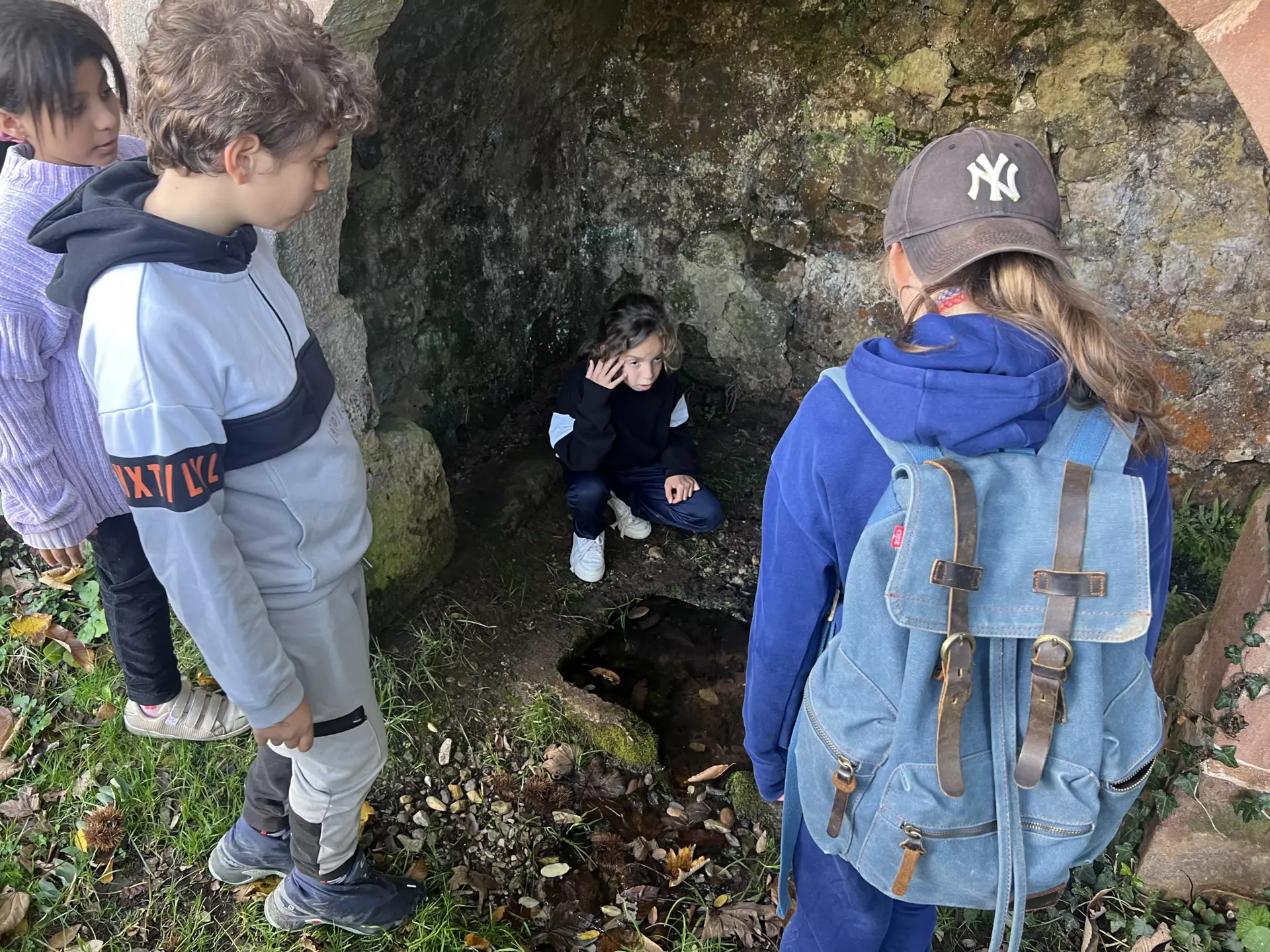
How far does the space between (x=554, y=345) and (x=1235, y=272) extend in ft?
8.67

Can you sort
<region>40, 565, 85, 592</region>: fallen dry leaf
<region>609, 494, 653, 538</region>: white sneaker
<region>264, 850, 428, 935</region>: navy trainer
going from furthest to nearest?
<region>609, 494, 653, 538</region>: white sneaker
<region>40, 565, 85, 592</region>: fallen dry leaf
<region>264, 850, 428, 935</region>: navy trainer

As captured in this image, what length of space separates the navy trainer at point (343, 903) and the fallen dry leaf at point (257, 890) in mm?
73

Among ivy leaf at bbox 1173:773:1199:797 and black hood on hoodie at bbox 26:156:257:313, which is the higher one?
black hood on hoodie at bbox 26:156:257:313

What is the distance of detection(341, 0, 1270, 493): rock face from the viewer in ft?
9.95

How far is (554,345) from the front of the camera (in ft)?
13.8

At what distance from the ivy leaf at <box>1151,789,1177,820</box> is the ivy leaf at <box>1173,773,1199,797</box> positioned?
4 cm

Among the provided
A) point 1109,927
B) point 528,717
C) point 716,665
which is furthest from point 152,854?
point 1109,927

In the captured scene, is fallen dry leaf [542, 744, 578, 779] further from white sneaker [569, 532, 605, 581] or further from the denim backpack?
the denim backpack

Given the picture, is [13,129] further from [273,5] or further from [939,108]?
[939,108]

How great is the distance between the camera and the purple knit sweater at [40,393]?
176 cm

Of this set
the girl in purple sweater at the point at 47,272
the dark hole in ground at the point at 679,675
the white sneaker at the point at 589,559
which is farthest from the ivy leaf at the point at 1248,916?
the girl in purple sweater at the point at 47,272

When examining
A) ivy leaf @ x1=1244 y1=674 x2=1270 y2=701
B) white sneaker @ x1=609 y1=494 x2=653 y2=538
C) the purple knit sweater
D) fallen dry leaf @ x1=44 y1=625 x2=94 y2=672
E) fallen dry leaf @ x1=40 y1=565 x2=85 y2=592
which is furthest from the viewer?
white sneaker @ x1=609 y1=494 x2=653 y2=538

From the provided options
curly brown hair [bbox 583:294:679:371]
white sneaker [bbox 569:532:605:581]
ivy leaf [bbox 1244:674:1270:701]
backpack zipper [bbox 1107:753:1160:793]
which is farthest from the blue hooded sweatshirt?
white sneaker [bbox 569:532:605:581]

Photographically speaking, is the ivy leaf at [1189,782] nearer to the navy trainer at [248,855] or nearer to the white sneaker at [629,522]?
the white sneaker at [629,522]
